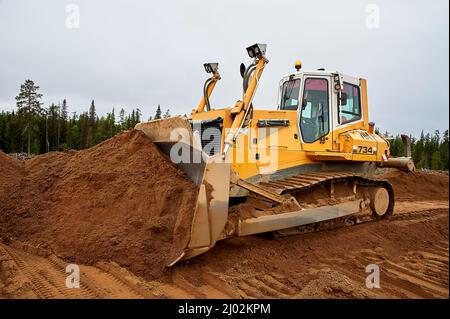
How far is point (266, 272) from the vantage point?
15.4 feet

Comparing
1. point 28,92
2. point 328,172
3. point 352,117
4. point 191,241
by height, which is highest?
point 28,92

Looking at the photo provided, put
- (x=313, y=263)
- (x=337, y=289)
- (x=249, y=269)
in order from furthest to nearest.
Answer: (x=313, y=263) → (x=249, y=269) → (x=337, y=289)

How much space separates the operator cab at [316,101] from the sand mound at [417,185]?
8345 millimetres

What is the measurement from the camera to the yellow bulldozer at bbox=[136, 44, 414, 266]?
4.74 metres

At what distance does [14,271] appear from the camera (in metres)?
4.25

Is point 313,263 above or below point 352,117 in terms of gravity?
below

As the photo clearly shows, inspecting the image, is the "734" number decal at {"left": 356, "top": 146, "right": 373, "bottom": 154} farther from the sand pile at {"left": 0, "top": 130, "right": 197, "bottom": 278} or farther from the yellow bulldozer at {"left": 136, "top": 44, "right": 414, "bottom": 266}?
the sand pile at {"left": 0, "top": 130, "right": 197, "bottom": 278}

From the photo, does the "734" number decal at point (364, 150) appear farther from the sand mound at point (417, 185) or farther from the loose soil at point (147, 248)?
the sand mound at point (417, 185)

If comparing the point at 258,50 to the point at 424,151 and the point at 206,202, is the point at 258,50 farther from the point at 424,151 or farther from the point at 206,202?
the point at 424,151

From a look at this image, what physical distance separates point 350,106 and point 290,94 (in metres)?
1.26

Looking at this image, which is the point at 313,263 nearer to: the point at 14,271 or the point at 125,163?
the point at 125,163
